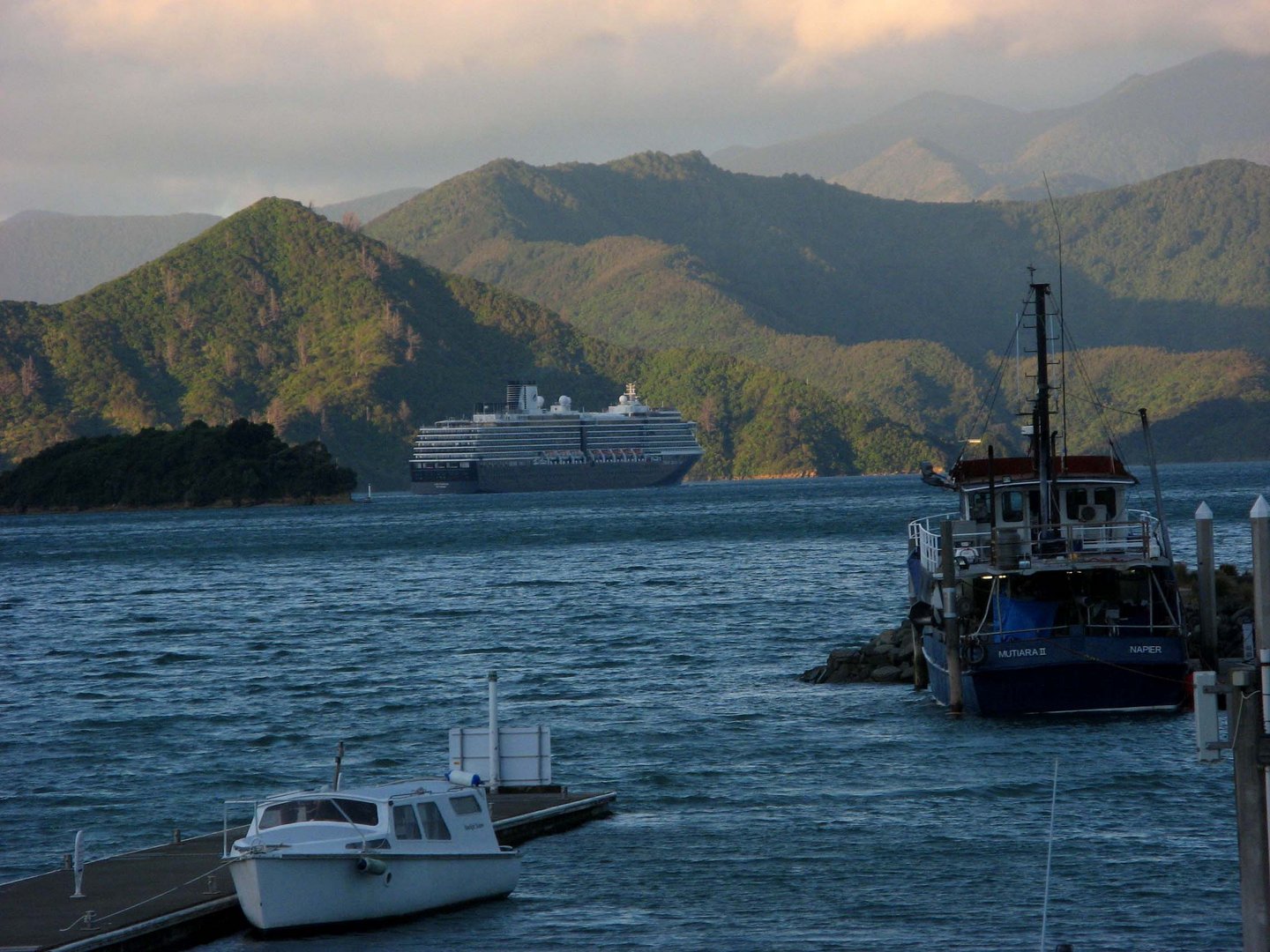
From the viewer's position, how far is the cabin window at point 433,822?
63.5ft

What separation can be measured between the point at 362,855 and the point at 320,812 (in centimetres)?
67

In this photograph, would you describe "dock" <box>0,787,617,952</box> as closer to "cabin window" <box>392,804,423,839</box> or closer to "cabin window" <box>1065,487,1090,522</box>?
"cabin window" <box>392,804,423,839</box>

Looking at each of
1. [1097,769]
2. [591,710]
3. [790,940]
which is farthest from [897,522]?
[790,940]

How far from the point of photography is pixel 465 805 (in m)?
20.0

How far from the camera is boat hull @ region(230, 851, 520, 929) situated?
18031 mm

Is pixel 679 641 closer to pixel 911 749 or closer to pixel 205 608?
pixel 911 749

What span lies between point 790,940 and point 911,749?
458 inches

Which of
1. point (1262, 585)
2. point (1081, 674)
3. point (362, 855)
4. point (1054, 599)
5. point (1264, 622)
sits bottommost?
point (362, 855)

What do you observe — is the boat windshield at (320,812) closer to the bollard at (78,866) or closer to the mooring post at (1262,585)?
the bollard at (78,866)

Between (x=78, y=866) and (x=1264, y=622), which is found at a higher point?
(x=1264, y=622)

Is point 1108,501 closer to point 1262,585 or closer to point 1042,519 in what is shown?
point 1042,519

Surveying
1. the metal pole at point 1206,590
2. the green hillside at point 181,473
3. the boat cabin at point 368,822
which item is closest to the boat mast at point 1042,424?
the metal pole at point 1206,590

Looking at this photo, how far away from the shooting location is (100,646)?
54188 mm

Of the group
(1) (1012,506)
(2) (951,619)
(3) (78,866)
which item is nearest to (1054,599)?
(2) (951,619)
